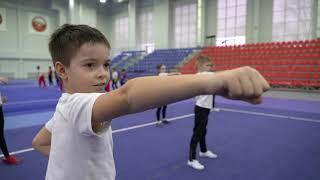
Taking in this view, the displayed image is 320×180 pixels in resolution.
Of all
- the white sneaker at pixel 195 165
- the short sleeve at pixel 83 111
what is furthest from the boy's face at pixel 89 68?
the white sneaker at pixel 195 165

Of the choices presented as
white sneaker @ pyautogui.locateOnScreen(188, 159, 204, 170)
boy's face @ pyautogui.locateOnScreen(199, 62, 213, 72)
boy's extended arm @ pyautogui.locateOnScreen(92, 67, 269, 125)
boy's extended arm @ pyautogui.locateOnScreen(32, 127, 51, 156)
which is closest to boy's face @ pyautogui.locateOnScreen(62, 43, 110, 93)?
boy's extended arm @ pyautogui.locateOnScreen(92, 67, 269, 125)

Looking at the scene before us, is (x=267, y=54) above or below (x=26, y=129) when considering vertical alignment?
above

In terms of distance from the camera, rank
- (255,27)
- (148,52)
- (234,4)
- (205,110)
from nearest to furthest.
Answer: (205,110) → (255,27) → (234,4) → (148,52)

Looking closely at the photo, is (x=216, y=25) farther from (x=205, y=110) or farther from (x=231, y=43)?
(x=205, y=110)

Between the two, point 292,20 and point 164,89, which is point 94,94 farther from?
point 292,20

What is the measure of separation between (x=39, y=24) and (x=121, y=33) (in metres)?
9.00

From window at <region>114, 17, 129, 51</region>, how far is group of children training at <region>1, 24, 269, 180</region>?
28.2 meters

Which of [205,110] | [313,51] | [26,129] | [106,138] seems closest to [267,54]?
[313,51]

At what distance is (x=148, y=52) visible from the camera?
25703mm

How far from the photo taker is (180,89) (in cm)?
77

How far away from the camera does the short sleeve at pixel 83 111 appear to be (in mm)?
911

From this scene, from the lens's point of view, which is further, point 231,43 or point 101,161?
point 231,43

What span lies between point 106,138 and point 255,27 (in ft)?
61.5

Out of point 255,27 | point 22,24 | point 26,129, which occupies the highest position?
point 22,24
